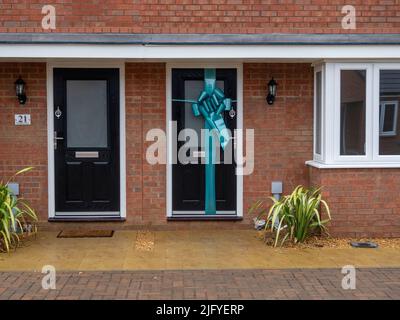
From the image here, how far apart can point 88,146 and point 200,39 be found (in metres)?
2.40

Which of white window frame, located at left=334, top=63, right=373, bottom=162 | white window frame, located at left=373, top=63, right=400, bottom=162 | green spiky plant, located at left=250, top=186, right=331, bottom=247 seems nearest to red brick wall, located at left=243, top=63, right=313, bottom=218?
white window frame, located at left=334, top=63, right=373, bottom=162

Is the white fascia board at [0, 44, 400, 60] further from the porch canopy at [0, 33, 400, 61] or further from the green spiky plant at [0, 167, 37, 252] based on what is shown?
the green spiky plant at [0, 167, 37, 252]

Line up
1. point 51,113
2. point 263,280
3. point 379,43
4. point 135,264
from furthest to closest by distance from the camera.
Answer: point 51,113, point 379,43, point 135,264, point 263,280

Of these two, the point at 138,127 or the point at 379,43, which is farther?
the point at 138,127

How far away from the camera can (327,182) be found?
8953mm

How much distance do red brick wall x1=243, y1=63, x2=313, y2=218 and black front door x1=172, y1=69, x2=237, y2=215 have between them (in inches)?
9.8

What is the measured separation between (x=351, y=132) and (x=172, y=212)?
292 cm

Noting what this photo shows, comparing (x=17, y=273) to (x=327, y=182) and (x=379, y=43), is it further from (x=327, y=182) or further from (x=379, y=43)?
(x=379, y=43)

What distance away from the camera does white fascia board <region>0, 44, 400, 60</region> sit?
8586 millimetres

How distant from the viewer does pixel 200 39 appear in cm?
874

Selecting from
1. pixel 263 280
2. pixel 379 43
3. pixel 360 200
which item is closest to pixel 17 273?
pixel 263 280

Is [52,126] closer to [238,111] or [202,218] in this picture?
[202,218]

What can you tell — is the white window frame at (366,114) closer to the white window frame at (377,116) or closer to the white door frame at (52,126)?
the white window frame at (377,116)

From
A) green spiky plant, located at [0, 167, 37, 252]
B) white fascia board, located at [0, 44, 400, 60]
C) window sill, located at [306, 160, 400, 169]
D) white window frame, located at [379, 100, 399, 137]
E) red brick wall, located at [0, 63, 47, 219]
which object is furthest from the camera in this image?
red brick wall, located at [0, 63, 47, 219]
